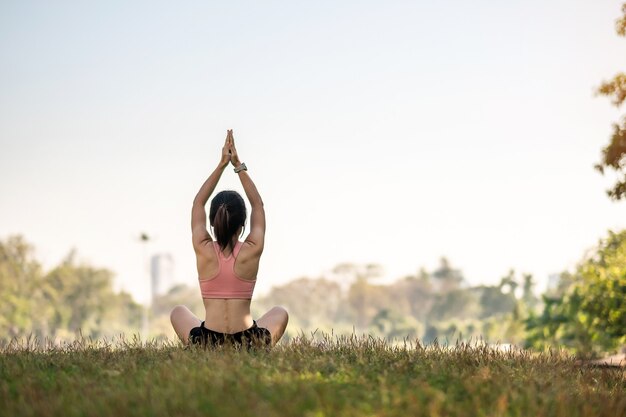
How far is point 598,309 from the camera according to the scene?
2338 centimetres

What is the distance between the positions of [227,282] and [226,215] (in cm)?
68

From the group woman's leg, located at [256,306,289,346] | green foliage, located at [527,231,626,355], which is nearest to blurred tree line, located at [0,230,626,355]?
green foliage, located at [527,231,626,355]

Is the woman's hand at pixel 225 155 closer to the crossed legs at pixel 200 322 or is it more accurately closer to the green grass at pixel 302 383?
the crossed legs at pixel 200 322

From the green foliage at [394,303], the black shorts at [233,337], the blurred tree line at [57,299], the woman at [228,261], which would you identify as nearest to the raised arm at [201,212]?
the woman at [228,261]

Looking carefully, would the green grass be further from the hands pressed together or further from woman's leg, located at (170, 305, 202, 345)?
the hands pressed together

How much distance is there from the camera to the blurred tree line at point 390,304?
26000 mm

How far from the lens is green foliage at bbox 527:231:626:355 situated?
874 inches

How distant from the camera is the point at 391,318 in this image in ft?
346

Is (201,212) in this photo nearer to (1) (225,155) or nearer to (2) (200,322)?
(1) (225,155)

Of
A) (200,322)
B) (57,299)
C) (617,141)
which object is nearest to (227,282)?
(200,322)

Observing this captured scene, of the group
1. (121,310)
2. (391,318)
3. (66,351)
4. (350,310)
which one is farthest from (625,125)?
(350,310)

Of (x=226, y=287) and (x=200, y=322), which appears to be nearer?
(x=226, y=287)

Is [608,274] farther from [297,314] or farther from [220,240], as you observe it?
[297,314]

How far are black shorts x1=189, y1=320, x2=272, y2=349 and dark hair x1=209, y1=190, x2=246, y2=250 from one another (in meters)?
0.91
